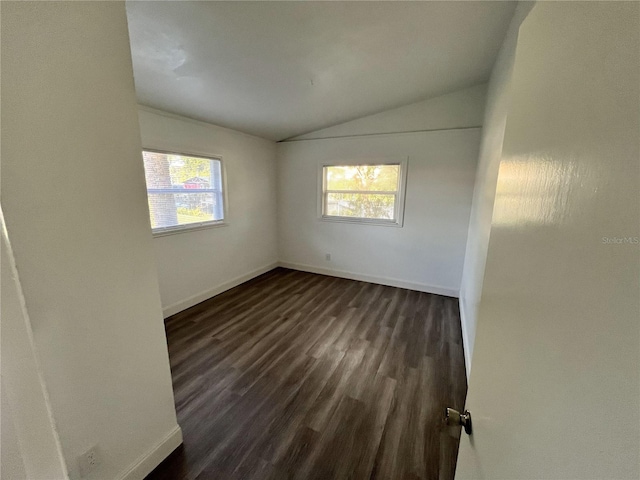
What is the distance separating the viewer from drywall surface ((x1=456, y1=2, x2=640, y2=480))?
0.27m

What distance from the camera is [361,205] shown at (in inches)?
154

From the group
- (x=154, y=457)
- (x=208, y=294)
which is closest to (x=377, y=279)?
(x=208, y=294)

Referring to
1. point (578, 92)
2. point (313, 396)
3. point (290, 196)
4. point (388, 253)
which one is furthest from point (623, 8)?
point (290, 196)

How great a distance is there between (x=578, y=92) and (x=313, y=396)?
78.9 inches

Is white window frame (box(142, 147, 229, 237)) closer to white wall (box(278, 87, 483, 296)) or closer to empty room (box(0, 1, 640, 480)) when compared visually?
empty room (box(0, 1, 640, 480))

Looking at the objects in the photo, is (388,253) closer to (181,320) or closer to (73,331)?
(181,320)

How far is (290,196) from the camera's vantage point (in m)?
4.39

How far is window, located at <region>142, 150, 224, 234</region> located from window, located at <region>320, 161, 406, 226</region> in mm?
1611

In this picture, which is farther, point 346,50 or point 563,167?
point 346,50

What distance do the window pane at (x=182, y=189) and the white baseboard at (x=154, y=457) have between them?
2.01 meters

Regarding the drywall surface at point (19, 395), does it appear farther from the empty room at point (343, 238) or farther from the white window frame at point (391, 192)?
the white window frame at point (391, 192)

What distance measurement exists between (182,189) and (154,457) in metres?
2.48

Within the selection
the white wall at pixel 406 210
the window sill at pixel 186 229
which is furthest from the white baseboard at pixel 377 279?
the window sill at pixel 186 229

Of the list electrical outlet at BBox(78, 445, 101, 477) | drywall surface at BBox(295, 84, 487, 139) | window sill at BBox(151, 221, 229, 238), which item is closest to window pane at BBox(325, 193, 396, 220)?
drywall surface at BBox(295, 84, 487, 139)
